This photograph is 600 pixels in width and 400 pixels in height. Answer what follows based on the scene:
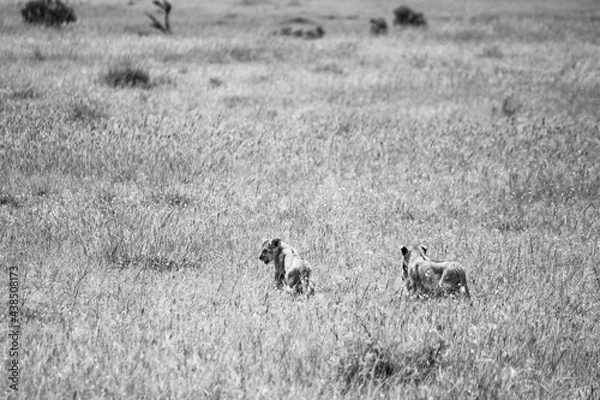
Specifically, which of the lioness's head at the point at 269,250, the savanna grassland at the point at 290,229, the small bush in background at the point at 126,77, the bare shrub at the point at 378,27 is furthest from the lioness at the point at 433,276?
the bare shrub at the point at 378,27

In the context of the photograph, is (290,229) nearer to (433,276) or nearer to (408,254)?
(408,254)

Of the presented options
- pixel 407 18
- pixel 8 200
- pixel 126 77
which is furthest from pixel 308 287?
pixel 407 18

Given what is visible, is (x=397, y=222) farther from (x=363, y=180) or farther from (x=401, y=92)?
(x=401, y=92)

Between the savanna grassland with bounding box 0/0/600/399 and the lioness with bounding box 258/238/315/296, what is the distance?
6.0 inches

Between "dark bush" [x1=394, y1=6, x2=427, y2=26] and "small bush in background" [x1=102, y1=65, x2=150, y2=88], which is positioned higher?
"dark bush" [x1=394, y1=6, x2=427, y2=26]

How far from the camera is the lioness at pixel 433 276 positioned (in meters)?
4.99

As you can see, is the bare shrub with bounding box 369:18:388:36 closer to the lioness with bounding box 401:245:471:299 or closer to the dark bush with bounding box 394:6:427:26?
the dark bush with bounding box 394:6:427:26

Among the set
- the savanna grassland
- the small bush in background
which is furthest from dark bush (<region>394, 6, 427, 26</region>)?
the small bush in background

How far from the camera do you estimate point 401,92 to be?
1598cm

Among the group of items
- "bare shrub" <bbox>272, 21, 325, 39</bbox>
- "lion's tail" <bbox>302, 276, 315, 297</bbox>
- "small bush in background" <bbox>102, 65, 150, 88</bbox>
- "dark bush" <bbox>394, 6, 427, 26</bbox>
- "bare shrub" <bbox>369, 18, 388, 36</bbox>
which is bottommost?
"lion's tail" <bbox>302, 276, 315, 297</bbox>

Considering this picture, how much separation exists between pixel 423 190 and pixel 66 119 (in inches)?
236

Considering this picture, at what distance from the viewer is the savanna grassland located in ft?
12.8

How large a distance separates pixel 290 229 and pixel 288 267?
1.61 metres

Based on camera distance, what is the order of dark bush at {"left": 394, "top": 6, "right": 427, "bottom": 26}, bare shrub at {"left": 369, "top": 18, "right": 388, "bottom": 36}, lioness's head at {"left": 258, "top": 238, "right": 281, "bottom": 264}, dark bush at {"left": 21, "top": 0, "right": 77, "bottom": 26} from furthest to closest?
dark bush at {"left": 394, "top": 6, "right": 427, "bottom": 26}, bare shrub at {"left": 369, "top": 18, "right": 388, "bottom": 36}, dark bush at {"left": 21, "top": 0, "right": 77, "bottom": 26}, lioness's head at {"left": 258, "top": 238, "right": 281, "bottom": 264}
